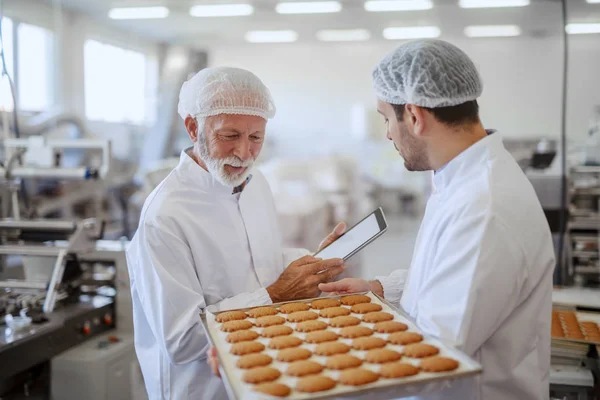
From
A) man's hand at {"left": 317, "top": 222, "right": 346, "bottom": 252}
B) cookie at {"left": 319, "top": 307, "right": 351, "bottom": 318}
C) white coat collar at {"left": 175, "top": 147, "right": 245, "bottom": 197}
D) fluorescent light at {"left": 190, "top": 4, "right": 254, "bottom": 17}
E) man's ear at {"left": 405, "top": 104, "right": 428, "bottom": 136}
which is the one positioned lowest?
cookie at {"left": 319, "top": 307, "right": 351, "bottom": 318}

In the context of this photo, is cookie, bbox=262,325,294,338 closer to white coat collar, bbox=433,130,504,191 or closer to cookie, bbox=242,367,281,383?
cookie, bbox=242,367,281,383

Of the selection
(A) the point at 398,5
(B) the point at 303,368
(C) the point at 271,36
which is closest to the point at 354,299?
(B) the point at 303,368

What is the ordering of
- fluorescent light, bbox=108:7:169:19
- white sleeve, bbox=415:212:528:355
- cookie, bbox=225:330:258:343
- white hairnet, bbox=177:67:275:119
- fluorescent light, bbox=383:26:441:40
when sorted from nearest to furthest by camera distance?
white sleeve, bbox=415:212:528:355, cookie, bbox=225:330:258:343, white hairnet, bbox=177:67:275:119, fluorescent light, bbox=108:7:169:19, fluorescent light, bbox=383:26:441:40

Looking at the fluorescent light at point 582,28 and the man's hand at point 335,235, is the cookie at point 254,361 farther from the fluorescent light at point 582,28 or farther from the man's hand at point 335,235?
the fluorescent light at point 582,28

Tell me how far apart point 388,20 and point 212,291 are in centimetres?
590

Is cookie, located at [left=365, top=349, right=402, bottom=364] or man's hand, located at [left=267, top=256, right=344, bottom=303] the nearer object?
cookie, located at [left=365, top=349, right=402, bottom=364]

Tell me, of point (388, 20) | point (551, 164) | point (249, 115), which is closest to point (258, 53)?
point (388, 20)

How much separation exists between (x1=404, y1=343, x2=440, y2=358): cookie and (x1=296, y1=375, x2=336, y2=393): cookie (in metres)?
0.18

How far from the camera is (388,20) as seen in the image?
662 centimetres

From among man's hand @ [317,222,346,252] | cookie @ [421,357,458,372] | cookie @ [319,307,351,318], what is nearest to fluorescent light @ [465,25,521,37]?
man's hand @ [317,222,346,252]

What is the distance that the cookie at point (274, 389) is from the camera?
920 mm

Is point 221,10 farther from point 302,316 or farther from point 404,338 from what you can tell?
point 404,338

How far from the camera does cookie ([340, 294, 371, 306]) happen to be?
1349mm

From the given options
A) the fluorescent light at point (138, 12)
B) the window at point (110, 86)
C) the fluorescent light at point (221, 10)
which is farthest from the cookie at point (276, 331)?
the window at point (110, 86)
